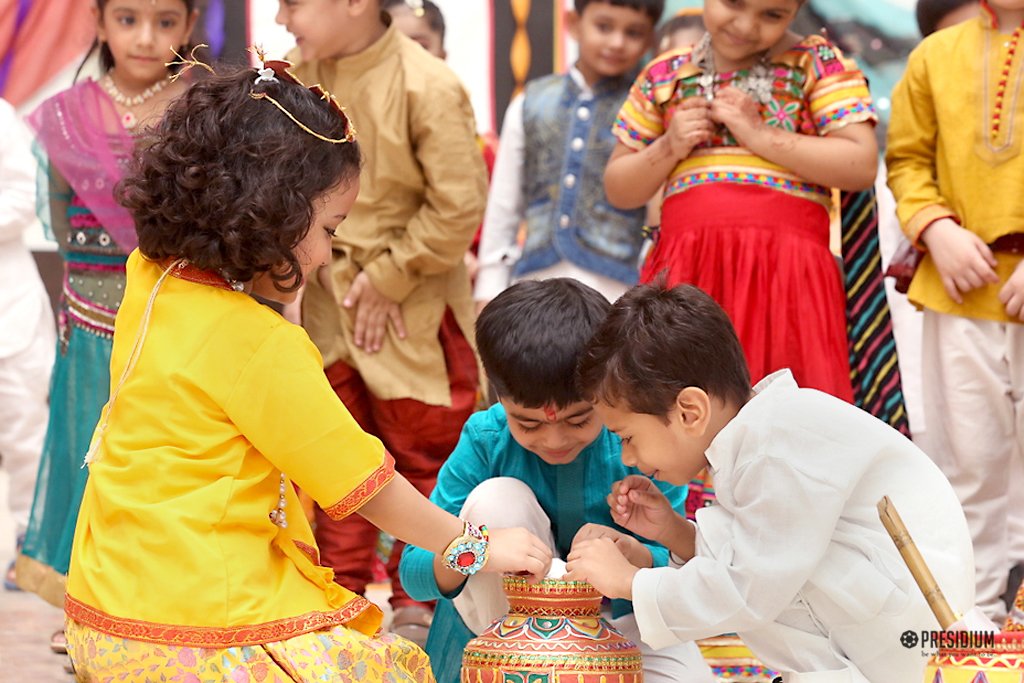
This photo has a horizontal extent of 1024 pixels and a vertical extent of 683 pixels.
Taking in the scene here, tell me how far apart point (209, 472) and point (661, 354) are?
2.09 ft

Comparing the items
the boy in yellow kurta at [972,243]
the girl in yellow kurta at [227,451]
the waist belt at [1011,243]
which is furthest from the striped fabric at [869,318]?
the girl in yellow kurta at [227,451]

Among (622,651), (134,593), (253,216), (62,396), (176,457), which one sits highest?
(253,216)

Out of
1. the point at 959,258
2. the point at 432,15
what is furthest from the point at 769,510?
the point at 432,15

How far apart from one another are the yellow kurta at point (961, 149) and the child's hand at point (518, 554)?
1244 mm

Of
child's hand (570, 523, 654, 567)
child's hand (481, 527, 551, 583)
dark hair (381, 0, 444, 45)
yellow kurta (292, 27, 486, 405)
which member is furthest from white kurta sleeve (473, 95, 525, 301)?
child's hand (481, 527, 551, 583)

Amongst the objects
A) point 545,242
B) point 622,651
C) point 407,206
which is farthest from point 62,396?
point 622,651

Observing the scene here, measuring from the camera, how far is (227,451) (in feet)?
5.99

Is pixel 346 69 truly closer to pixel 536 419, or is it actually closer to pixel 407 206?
pixel 407 206

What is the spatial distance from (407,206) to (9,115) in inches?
47.0

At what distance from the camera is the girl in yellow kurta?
177 cm

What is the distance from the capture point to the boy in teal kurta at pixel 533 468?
2.07m

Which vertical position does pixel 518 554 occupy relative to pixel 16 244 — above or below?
above

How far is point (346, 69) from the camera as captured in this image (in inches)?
120

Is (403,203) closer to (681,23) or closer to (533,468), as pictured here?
(533,468)
